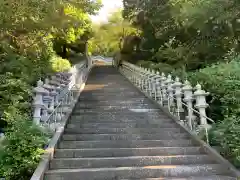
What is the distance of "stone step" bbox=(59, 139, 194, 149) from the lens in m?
7.44

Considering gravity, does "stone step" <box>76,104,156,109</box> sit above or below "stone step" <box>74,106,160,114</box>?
above

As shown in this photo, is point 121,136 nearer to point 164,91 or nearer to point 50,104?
point 50,104

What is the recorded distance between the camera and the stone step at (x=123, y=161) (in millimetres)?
6484

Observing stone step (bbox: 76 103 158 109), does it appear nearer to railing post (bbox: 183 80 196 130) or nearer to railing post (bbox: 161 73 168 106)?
railing post (bbox: 161 73 168 106)

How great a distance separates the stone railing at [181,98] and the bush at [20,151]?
3646 mm

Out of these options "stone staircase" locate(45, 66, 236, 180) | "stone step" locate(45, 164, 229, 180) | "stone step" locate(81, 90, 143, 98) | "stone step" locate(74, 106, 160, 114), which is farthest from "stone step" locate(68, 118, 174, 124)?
"stone step" locate(81, 90, 143, 98)

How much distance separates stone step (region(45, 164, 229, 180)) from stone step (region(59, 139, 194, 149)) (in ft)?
3.74

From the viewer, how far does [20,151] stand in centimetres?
569

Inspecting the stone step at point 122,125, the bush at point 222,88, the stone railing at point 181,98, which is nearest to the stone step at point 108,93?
the stone railing at point 181,98

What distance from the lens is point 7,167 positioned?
5.49 metres

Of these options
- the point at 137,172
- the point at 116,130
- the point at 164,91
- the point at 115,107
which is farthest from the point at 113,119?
the point at 137,172

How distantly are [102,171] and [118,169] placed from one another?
30cm

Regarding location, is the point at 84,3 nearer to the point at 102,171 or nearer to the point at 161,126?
the point at 161,126

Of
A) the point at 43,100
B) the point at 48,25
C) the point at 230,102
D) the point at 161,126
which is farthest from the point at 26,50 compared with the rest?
the point at 230,102
